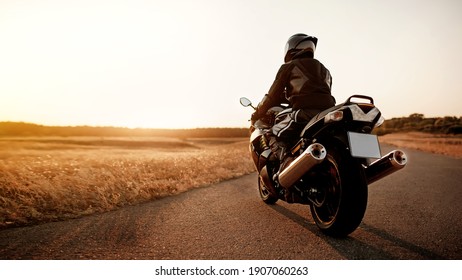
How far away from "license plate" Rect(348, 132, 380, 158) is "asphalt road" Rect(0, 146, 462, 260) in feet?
2.95

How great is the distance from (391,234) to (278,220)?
131cm

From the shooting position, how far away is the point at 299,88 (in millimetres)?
3783

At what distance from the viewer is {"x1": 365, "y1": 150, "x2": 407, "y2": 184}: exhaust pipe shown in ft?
11.0

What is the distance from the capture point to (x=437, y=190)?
22.1ft

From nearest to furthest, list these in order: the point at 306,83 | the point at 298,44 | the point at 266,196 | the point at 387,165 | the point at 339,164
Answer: the point at 339,164 → the point at 387,165 → the point at 306,83 → the point at 298,44 → the point at 266,196

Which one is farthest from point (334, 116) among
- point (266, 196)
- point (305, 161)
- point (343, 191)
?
point (266, 196)

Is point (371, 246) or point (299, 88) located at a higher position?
point (299, 88)

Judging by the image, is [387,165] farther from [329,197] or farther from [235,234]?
[235,234]

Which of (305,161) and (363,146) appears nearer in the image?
(363,146)

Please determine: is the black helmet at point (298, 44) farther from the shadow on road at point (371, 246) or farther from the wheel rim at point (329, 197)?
the shadow on road at point (371, 246)

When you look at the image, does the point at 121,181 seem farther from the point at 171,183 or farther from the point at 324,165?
the point at 324,165

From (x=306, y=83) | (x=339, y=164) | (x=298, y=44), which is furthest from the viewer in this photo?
(x=298, y=44)

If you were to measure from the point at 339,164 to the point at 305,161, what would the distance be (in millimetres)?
319
